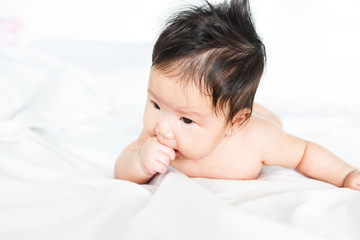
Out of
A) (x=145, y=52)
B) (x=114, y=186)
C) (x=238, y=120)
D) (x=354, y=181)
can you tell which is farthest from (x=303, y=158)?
(x=145, y=52)

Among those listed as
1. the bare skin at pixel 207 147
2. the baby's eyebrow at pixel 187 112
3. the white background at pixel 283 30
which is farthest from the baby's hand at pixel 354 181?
the white background at pixel 283 30

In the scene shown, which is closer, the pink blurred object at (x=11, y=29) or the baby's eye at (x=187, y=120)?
the baby's eye at (x=187, y=120)

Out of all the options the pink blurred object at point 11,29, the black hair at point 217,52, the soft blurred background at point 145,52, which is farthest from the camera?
the pink blurred object at point 11,29

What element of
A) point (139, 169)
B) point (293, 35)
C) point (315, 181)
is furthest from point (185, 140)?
point (293, 35)

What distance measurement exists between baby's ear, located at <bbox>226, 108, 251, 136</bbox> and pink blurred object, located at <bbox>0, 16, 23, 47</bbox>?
Answer: 8.43 feet

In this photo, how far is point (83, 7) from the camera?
3031mm

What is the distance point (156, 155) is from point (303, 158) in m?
0.46

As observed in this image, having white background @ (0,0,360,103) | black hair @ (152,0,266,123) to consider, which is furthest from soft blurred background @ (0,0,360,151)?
black hair @ (152,0,266,123)

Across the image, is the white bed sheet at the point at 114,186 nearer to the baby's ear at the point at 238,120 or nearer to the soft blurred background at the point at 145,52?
the soft blurred background at the point at 145,52

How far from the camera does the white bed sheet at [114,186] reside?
2.51 feet

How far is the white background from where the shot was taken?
2.28 meters

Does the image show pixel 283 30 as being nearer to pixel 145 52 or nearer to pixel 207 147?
pixel 145 52

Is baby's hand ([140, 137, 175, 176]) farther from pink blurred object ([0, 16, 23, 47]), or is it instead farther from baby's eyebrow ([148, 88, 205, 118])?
pink blurred object ([0, 16, 23, 47])

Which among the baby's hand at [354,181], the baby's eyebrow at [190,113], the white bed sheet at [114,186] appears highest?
the baby's eyebrow at [190,113]
